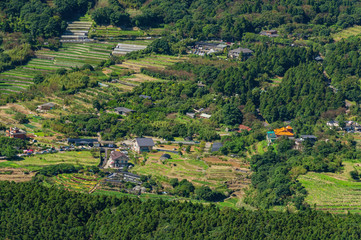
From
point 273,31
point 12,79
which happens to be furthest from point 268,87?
point 12,79

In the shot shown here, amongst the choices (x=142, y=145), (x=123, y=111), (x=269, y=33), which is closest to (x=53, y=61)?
(x=123, y=111)

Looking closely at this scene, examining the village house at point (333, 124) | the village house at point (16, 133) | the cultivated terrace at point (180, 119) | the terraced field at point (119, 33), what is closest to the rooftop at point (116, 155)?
the cultivated terrace at point (180, 119)

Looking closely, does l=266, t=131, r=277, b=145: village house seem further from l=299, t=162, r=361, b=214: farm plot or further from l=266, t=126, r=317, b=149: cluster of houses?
l=299, t=162, r=361, b=214: farm plot

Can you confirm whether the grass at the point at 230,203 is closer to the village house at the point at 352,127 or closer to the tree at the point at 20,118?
the village house at the point at 352,127

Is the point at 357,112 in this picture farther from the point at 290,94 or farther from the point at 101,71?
the point at 101,71

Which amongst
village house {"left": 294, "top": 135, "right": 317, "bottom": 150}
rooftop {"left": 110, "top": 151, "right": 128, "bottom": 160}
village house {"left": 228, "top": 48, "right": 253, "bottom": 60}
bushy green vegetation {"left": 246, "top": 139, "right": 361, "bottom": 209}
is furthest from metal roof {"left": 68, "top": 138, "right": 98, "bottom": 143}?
village house {"left": 228, "top": 48, "right": 253, "bottom": 60}

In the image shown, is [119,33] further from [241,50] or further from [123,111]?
[123,111]
